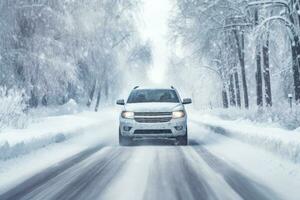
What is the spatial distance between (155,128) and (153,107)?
2.11 feet

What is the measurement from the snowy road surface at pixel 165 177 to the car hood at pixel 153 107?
2.13 meters

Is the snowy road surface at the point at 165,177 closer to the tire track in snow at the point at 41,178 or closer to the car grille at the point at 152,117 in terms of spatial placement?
the tire track in snow at the point at 41,178

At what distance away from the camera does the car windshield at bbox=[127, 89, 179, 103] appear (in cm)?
1633

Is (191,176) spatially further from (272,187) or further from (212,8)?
(212,8)

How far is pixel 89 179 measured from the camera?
27.5 feet

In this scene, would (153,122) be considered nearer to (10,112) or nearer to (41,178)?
(10,112)

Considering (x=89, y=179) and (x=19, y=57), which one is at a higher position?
(x=19, y=57)

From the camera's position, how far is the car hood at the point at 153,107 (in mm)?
15016

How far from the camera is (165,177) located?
859 centimetres

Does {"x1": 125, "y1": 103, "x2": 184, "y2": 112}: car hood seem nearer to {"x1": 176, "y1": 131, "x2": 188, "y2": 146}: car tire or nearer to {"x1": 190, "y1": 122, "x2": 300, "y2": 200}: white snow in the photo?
{"x1": 176, "y1": 131, "x2": 188, "y2": 146}: car tire

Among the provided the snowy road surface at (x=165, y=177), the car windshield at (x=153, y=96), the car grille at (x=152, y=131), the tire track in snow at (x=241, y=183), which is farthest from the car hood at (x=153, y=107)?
the tire track in snow at (x=241, y=183)

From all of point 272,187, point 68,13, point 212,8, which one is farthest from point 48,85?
point 272,187

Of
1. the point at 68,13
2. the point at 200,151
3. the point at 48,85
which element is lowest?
the point at 200,151

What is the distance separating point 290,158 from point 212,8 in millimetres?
17853
